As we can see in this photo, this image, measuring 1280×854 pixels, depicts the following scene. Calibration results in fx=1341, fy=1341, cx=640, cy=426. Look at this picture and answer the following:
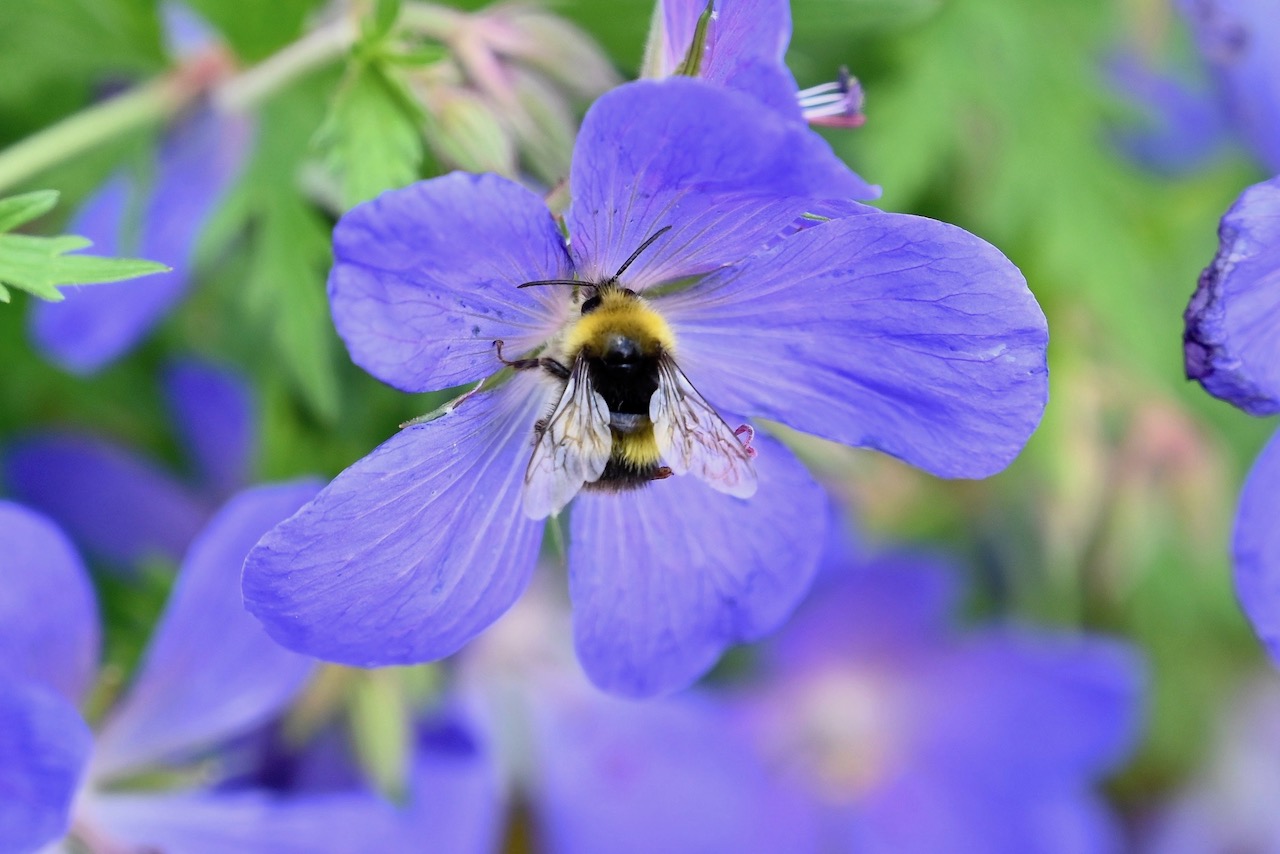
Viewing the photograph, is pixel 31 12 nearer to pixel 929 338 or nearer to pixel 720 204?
pixel 720 204

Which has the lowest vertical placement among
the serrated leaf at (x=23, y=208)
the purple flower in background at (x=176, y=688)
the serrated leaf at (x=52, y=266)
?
the purple flower in background at (x=176, y=688)

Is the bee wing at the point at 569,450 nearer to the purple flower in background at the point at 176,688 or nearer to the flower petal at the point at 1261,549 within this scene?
the purple flower in background at the point at 176,688

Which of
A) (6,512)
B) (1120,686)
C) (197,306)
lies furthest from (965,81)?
(6,512)

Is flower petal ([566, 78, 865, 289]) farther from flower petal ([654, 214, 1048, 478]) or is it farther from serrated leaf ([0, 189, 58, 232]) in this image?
serrated leaf ([0, 189, 58, 232])

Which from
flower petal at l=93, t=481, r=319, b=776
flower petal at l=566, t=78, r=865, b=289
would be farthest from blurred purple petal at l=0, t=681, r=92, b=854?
flower petal at l=566, t=78, r=865, b=289

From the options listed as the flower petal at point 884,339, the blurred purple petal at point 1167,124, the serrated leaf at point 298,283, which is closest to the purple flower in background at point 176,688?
the serrated leaf at point 298,283

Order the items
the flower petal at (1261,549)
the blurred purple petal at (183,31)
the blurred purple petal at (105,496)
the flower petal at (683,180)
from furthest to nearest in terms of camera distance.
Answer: the blurred purple petal at (105,496), the blurred purple petal at (183,31), the flower petal at (1261,549), the flower petal at (683,180)
